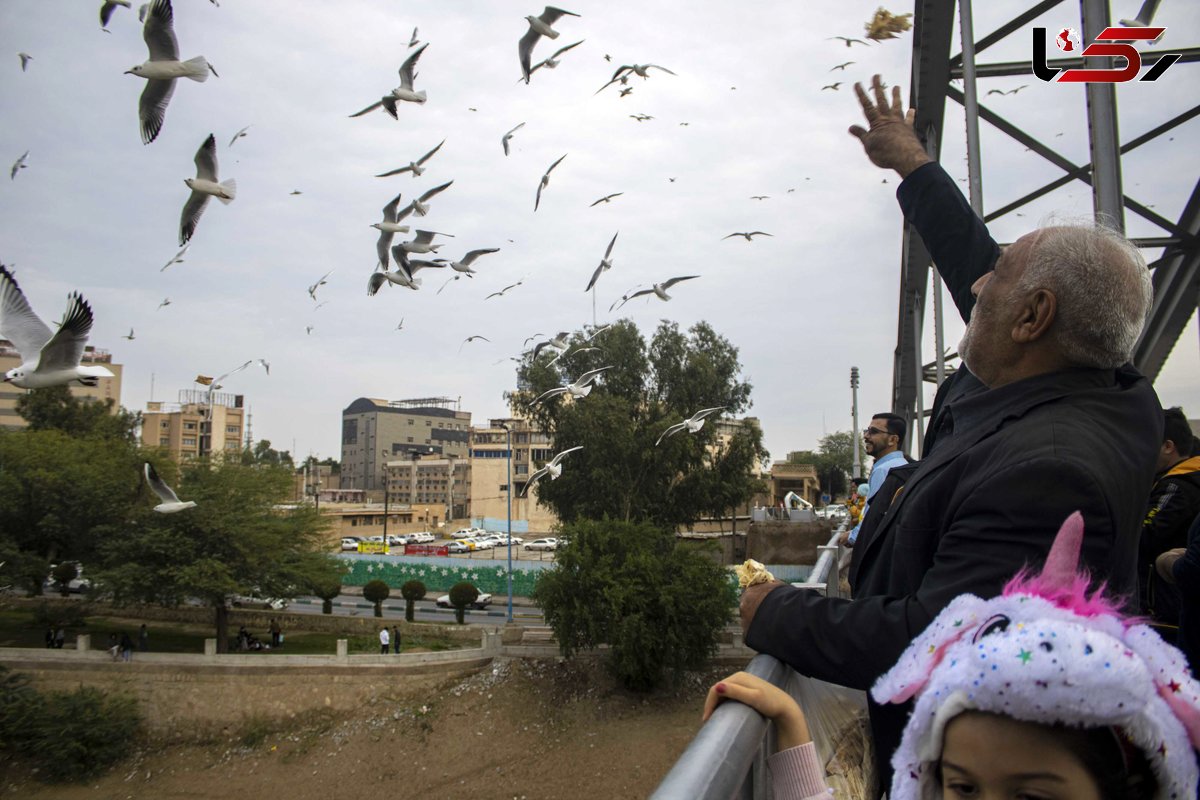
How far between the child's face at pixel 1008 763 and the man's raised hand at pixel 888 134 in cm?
181

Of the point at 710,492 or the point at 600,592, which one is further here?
the point at 710,492

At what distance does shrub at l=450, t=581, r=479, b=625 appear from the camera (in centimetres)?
2884

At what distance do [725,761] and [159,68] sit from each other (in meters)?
10.2

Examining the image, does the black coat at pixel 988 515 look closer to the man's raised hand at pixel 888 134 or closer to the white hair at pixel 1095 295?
the white hair at pixel 1095 295

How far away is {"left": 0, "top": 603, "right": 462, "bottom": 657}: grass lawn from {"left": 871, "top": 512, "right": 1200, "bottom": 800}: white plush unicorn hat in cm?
2566

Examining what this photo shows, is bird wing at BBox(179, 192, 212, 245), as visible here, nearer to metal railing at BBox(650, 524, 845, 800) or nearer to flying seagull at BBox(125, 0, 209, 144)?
flying seagull at BBox(125, 0, 209, 144)

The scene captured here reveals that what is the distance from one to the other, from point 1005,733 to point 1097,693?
12cm

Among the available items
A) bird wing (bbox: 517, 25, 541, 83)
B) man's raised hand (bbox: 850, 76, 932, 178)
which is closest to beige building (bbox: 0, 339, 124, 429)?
bird wing (bbox: 517, 25, 541, 83)

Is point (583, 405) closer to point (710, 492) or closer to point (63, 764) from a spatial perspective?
point (710, 492)

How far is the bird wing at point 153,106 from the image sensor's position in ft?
30.9

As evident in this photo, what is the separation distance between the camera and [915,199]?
2408 mm

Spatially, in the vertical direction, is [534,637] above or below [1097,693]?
below

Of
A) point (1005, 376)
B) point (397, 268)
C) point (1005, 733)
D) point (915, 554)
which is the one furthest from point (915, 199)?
point (397, 268)

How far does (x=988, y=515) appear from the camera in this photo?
52.2 inches
